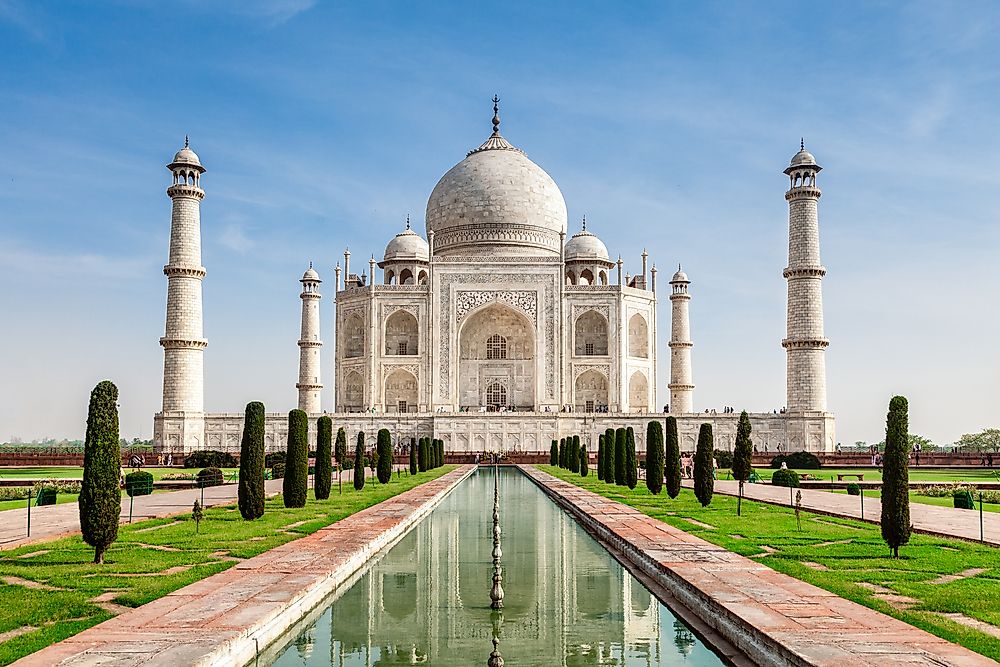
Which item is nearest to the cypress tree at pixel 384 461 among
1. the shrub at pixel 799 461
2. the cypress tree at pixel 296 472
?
the cypress tree at pixel 296 472

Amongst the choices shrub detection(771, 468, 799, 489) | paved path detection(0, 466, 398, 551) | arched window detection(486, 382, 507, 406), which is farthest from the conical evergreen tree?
arched window detection(486, 382, 507, 406)

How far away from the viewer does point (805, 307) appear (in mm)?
29062

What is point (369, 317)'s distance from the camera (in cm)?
3431

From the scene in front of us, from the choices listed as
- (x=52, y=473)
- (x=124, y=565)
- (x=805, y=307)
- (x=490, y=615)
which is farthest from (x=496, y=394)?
(x=490, y=615)

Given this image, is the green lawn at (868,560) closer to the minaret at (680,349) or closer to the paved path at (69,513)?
the paved path at (69,513)

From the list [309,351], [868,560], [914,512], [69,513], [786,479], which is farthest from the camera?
[309,351]

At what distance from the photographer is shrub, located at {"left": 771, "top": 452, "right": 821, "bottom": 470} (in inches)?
1006

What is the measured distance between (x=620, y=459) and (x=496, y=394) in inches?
688

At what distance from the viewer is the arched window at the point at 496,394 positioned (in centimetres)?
3475

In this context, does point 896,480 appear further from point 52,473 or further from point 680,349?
point 680,349

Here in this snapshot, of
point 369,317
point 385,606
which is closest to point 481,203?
point 369,317

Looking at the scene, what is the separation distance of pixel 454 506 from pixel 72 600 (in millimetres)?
8468

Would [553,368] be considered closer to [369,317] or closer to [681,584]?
[369,317]

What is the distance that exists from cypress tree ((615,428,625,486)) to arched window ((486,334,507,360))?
17702 mm
